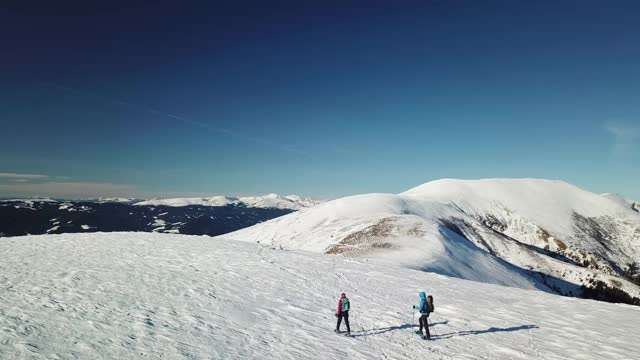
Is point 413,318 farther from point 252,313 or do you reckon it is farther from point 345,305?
point 252,313

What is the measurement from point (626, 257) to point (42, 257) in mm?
186472

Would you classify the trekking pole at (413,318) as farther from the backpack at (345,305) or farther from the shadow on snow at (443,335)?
the backpack at (345,305)

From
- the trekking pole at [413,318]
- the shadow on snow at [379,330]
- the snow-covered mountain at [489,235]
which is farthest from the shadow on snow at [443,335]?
the snow-covered mountain at [489,235]

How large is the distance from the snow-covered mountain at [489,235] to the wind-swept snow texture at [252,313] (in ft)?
63.4

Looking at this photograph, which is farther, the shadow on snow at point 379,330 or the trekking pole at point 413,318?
the trekking pole at point 413,318

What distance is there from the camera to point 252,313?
1880 centimetres

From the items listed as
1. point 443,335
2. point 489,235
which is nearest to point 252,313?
point 443,335

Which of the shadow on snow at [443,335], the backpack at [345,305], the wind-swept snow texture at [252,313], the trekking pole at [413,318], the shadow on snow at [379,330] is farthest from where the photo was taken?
the trekking pole at [413,318]

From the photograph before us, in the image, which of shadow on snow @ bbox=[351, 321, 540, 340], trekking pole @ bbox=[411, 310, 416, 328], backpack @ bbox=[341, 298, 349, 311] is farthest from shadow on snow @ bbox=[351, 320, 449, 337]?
backpack @ bbox=[341, 298, 349, 311]

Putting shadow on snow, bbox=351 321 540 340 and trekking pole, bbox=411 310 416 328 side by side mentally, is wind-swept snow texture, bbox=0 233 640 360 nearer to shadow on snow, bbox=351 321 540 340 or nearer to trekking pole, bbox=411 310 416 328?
shadow on snow, bbox=351 321 540 340

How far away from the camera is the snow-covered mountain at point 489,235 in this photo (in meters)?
60.8

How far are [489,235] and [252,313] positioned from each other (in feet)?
365

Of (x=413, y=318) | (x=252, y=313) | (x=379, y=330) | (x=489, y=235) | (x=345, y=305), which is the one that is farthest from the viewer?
(x=489, y=235)

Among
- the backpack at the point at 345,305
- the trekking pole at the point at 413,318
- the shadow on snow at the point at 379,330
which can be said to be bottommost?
the shadow on snow at the point at 379,330
